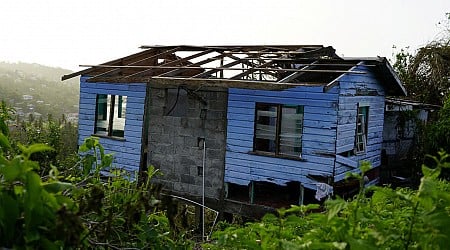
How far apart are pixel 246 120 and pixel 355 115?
231 cm

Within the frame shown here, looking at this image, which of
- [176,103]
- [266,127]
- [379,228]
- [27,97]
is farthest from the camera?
[27,97]

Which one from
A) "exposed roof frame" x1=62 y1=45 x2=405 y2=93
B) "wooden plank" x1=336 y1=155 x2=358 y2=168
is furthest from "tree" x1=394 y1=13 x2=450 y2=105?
"wooden plank" x1=336 y1=155 x2=358 y2=168

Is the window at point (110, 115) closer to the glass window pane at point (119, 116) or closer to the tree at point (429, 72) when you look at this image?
the glass window pane at point (119, 116)

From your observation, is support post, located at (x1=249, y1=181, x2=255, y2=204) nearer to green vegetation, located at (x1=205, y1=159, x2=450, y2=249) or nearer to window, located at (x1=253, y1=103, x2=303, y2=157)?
window, located at (x1=253, y1=103, x2=303, y2=157)

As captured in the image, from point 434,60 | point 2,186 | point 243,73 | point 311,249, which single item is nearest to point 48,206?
point 2,186

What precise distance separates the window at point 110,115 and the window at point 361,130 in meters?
5.50

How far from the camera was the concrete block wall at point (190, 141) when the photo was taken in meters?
11.9

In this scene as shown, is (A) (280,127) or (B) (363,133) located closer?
(A) (280,127)

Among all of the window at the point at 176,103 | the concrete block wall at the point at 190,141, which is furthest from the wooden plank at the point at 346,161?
the window at the point at 176,103

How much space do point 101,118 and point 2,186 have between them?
12.6m

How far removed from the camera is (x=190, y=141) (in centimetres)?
1214

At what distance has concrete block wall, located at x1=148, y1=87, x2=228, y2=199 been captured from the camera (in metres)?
11.9

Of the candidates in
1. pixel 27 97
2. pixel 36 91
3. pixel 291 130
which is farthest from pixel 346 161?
pixel 36 91

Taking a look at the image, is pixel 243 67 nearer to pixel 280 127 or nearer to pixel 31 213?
pixel 280 127
